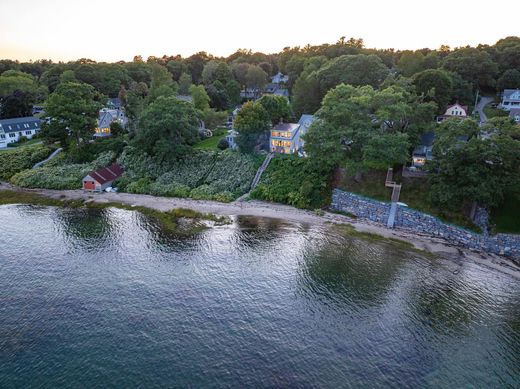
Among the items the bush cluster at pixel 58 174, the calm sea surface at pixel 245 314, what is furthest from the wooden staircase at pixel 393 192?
the bush cluster at pixel 58 174

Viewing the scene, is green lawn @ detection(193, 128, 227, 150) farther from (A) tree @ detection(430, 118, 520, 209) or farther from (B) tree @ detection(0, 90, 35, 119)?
(B) tree @ detection(0, 90, 35, 119)

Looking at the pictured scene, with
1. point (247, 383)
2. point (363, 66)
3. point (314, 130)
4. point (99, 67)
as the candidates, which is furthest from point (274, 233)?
point (99, 67)

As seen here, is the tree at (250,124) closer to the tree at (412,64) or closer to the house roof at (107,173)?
the house roof at (107,173)

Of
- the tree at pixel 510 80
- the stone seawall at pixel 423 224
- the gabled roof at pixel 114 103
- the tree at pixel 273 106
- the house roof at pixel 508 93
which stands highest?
the tree at pixel 510 80

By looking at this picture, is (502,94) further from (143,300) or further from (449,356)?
(143,300)

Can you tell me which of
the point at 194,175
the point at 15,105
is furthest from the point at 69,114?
the point at 15,105

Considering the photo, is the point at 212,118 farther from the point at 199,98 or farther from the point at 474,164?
the point at 474,164
